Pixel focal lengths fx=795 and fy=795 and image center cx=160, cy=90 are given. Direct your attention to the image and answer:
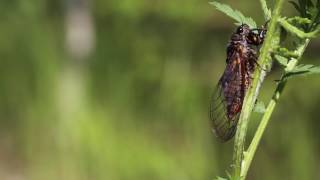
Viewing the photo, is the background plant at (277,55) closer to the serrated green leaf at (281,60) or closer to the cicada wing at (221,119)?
the serrated green leaf at (281,60)

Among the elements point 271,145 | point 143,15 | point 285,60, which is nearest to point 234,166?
point 285,60

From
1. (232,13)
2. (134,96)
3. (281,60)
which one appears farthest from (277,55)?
(134,96)

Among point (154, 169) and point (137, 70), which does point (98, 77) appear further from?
point (154, 169)

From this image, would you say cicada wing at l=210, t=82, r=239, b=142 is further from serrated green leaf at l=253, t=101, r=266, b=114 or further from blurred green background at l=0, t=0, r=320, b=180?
blurred green background at l=0, t=0, r=320, b=180

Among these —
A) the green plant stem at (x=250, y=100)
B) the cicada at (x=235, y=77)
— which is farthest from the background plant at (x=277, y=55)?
the cicada at (x=235, y=77)

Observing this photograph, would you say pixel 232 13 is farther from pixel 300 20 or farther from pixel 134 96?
pixel 134 96

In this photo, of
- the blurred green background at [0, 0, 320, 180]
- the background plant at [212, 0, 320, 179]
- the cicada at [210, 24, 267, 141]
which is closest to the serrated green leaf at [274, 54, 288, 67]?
the background plant at [212, 0, 320, 179]

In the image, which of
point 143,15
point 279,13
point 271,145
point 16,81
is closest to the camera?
point 279,13
